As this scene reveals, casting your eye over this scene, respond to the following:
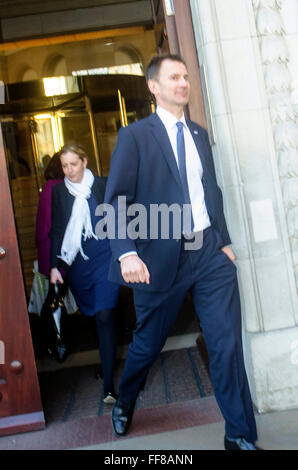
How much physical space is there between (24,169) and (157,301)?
1065 cm

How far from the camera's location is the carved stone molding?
3.23 meters

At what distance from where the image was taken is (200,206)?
2.81 meters

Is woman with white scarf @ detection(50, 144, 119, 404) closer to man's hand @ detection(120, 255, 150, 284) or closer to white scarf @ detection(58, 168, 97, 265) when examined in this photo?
white scarf @ detection(58, 168, 97, 265)

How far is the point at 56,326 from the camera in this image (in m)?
4.04

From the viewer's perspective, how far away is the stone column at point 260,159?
10.5ft

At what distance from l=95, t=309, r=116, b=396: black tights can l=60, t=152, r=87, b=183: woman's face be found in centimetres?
105

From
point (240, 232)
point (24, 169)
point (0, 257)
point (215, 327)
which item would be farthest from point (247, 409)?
point (24, 169)

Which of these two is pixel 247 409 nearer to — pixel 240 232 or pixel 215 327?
pixel 215 327

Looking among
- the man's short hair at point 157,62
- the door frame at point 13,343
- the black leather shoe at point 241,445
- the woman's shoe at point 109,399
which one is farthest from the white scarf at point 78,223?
the black leather shoe at point 241,445

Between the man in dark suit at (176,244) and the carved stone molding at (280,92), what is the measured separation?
640 mm

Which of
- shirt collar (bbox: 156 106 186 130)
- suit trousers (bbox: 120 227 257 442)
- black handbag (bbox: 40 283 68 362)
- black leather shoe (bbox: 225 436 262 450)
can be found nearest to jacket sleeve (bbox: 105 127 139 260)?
shirt collar (bbox: 156 106 186 130)

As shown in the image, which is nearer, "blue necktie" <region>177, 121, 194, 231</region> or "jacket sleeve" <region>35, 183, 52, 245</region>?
"blue necktie" <region>177, 121, 194, 231</region>

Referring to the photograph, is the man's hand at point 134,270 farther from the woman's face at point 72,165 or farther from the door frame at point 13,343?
the woman's face at point 72,165

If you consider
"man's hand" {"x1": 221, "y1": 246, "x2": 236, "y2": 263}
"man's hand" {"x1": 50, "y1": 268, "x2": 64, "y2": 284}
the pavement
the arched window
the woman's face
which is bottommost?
the pavement
